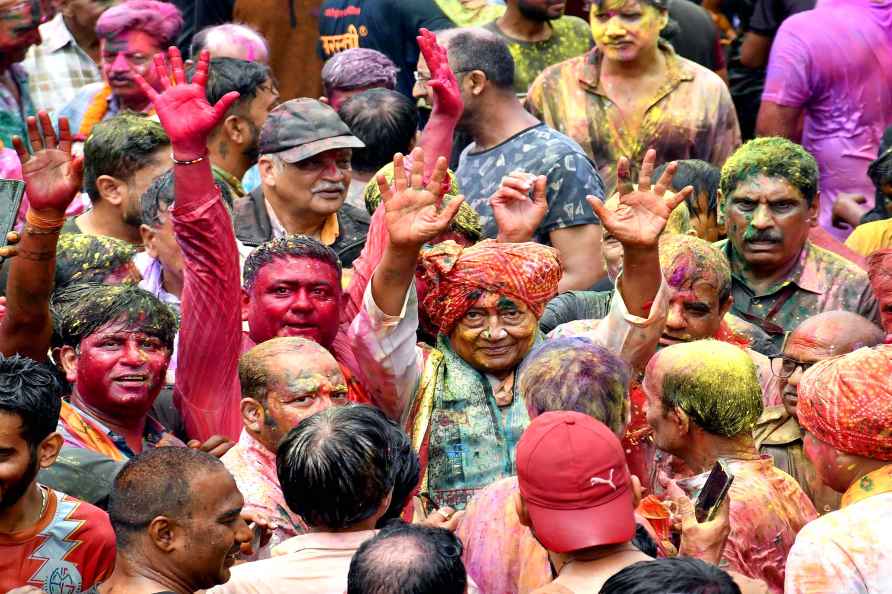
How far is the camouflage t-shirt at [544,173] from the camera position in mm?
7969

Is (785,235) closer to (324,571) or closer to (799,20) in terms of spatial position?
(799,20)

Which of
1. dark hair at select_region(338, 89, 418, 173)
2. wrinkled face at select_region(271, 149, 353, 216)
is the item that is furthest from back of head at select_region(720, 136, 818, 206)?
wrinkled face at select_region(271, 149, 353, 216)

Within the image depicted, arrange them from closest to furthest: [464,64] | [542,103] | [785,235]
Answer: [785,235], [464,64], [542,103]

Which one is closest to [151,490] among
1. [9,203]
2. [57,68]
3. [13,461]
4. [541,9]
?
[13,461]

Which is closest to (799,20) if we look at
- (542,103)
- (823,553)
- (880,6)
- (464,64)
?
(880,6)

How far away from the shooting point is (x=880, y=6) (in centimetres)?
974

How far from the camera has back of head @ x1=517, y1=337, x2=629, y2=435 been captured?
200 inches

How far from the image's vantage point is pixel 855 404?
15.4 ft

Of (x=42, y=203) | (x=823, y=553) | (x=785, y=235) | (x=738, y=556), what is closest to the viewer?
(x=823, y=553)

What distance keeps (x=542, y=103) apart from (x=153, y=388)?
389 cm

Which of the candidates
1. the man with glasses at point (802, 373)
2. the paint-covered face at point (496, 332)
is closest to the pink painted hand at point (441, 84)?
the paint-covered face at point (496, 332)

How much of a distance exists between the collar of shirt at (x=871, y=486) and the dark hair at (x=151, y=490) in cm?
183

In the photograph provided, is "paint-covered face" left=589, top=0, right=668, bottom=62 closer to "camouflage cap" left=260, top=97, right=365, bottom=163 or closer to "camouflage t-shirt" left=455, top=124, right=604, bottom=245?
"camouflage t-shirt" left=455, top=124, right=604, bottom=245

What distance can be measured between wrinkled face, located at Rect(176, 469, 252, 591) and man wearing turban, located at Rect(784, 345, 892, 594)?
62.6 inches
